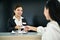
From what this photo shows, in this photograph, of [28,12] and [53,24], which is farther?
[28,12]

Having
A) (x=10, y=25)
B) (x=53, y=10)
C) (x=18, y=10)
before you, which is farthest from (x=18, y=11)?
(x=53, y=10)

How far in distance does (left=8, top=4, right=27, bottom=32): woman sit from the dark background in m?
0.04

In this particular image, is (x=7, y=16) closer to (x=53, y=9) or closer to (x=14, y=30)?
(x=14, y=30)

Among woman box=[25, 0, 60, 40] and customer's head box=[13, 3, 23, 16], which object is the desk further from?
woman box=[25, 0, 60, 40]

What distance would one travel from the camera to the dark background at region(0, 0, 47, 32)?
1.34 meters

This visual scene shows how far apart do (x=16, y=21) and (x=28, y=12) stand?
15 cm

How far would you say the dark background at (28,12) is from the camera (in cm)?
134

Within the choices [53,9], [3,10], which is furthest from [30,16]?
[53,9]

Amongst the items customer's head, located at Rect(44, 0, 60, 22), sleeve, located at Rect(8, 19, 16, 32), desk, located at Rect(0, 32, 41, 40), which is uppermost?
customer's head, located at Rect(44, 0, 60, 22)

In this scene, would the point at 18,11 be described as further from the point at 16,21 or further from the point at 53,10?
the point at 53,10

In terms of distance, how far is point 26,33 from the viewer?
1.31m

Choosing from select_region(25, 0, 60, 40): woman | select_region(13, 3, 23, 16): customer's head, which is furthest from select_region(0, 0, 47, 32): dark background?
select_region(25, 0, 60, 40): woman

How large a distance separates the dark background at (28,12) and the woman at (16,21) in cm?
4

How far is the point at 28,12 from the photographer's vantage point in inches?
53.2
